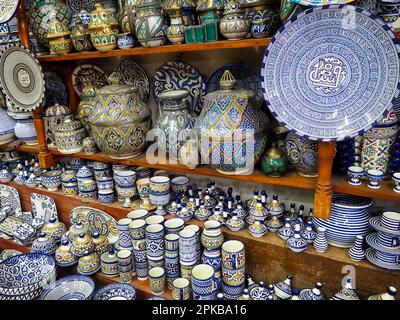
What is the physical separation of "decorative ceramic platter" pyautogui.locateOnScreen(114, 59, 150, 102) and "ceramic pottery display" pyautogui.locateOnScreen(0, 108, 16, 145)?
0.85m

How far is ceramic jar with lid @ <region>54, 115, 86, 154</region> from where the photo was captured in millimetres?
1746

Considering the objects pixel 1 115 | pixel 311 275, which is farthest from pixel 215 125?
pixel 1 115

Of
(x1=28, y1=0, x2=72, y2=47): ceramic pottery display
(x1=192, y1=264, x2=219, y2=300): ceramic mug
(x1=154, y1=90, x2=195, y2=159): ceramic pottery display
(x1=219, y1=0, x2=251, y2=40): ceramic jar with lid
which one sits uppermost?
(x1=28, y1=0, x2=72, y2=47): ceramic pottery display

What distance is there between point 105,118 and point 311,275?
1.15 m

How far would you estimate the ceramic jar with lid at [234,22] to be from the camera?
117 centimetres

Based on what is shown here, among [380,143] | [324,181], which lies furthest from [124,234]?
[380,143]

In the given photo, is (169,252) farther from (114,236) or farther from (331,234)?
(331,234)

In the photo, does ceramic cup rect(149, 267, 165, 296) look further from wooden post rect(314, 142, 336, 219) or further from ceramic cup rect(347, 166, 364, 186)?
ceramic cup rect(347, 166, 364, 186)

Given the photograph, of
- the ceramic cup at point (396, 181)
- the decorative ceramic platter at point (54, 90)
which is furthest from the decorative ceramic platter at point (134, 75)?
the ceramic cup at point (396, 181)

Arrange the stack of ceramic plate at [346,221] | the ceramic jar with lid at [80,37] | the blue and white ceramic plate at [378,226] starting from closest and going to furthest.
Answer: the blue and white ceramic plate at [378,226] < the stack of ceramic plate at [346,221] < the ceramic jar with lid at [80,37]

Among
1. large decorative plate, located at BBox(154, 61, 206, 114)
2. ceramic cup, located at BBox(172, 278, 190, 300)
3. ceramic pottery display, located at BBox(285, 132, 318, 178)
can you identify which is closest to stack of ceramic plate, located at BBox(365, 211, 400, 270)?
ceramic pottery display, located at BBox(285, 132, 318, 178)

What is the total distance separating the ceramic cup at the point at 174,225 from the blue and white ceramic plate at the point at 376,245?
2.52ft

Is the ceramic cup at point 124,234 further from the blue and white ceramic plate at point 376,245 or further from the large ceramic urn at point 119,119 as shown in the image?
the blue and white ceramic plate at point 376,245

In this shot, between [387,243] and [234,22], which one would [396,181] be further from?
[234,22]
